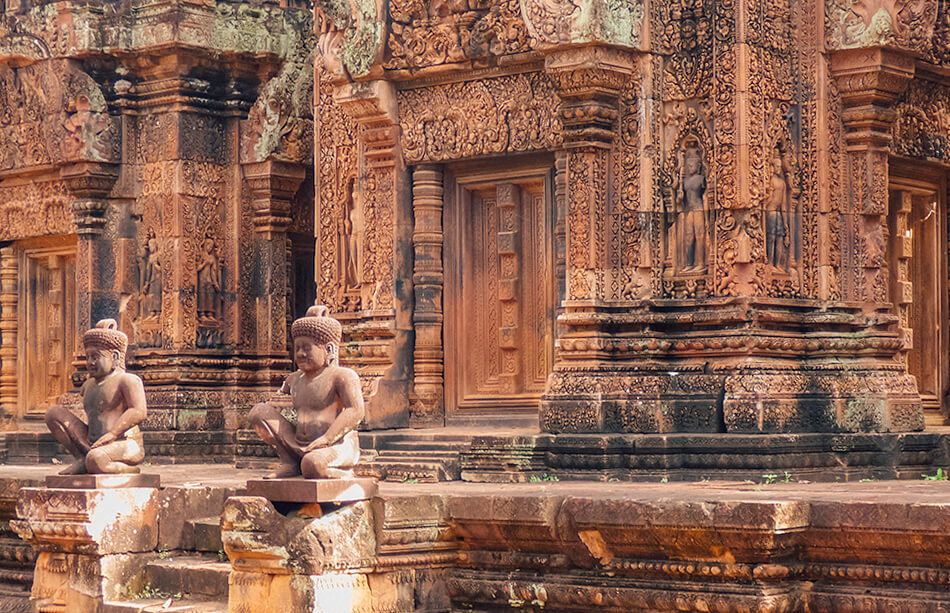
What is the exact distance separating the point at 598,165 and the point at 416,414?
268 centimetres

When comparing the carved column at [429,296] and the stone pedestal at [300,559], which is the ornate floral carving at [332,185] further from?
the stone pedestal at [300,559]

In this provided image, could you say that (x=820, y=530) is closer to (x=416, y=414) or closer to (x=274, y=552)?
(x=274, y=552)

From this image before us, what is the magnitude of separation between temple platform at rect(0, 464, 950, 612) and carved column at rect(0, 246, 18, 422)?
8.39 m

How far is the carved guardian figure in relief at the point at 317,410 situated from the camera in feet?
34.2

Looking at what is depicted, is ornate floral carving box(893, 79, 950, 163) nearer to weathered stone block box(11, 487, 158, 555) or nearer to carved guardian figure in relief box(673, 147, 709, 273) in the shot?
carved guardian figure in relief box(673, 147, 709, 273)

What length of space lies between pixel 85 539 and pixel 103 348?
1.28 metres

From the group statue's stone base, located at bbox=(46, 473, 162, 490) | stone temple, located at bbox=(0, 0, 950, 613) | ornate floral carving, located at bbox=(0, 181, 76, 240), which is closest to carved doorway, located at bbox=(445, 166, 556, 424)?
stone temple, located at bbox=(0, 0, 950, 613)

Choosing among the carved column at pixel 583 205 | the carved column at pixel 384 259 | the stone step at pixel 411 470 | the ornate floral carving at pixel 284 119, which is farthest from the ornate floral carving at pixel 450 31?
the ornate floral carving at pixel 284 119

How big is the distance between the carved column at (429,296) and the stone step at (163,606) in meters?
3.68

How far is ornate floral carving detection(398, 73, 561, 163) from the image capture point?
45.5 ft

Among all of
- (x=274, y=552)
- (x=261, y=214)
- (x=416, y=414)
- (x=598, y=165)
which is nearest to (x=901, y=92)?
(x=598, y=165)

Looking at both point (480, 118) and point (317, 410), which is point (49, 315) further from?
point (317, 410)

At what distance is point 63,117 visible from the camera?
18594 millimetres

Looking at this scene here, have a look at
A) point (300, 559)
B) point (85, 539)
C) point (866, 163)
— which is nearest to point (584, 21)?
point (866, 163)
